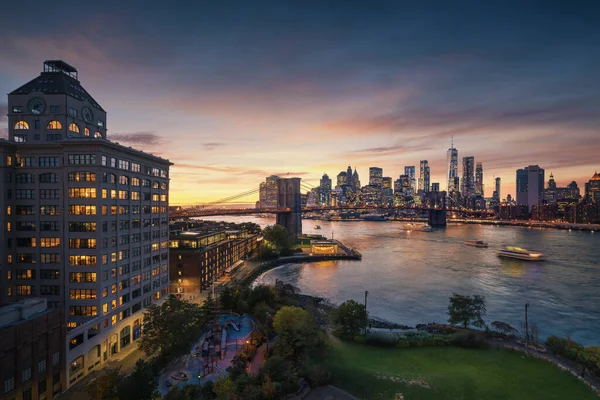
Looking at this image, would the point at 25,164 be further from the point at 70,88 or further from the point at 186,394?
the point at 186,394

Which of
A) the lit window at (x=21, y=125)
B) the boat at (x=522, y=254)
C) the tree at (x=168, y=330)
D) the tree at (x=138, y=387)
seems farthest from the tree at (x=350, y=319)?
the boat at (x=522, y=254)

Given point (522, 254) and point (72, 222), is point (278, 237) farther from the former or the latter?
point (522, 254)

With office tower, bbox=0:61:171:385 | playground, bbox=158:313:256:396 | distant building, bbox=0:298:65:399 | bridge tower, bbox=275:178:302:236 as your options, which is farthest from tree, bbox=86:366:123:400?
bridge tower, bbox=275:178:302:236

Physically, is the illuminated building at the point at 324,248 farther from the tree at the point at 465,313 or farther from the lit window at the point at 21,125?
the lit window at the point at 21,125

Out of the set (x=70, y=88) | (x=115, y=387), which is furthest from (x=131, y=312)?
(x=70, y=88)

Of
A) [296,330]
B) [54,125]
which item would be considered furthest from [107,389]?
[54,125]

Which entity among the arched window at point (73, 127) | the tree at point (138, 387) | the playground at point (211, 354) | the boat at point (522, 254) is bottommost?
the boat at point (522, 254)
